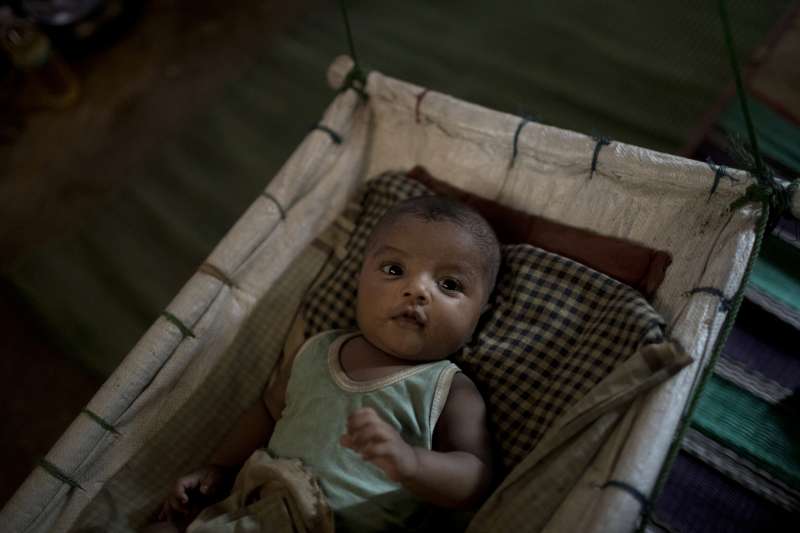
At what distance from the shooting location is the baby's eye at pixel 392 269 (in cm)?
109

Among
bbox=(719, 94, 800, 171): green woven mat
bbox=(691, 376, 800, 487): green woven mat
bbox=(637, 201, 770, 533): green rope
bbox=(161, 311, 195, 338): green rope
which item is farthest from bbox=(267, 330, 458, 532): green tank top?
bbox=(719, 94, 800, 171): green woven mat

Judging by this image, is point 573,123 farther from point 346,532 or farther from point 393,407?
point 346,532

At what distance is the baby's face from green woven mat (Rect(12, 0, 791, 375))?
97 cm

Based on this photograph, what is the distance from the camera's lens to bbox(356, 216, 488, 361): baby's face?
1.03 m

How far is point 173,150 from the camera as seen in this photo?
85.6 inches

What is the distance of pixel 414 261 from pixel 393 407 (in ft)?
0.82

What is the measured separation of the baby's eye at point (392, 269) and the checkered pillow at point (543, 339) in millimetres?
203

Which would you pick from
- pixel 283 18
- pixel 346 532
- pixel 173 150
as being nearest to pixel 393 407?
pixel 346 532

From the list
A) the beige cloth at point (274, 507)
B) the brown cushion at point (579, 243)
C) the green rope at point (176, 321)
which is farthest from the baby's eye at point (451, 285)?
the green rope at point (176, 321)

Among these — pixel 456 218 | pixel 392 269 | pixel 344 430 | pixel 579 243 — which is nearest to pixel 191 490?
pixel 344 430

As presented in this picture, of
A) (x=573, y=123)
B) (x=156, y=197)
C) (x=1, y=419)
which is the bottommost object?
(x=1, y=419)

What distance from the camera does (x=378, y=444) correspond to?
2.73 ft

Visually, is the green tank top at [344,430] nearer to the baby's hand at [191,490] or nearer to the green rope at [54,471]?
the baby's hand at [191,490]

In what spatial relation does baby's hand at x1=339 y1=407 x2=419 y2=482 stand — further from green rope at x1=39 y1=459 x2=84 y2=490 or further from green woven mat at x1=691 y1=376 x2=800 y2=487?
green woven mat at x1=691 y1=376 x2=800 y2=487
